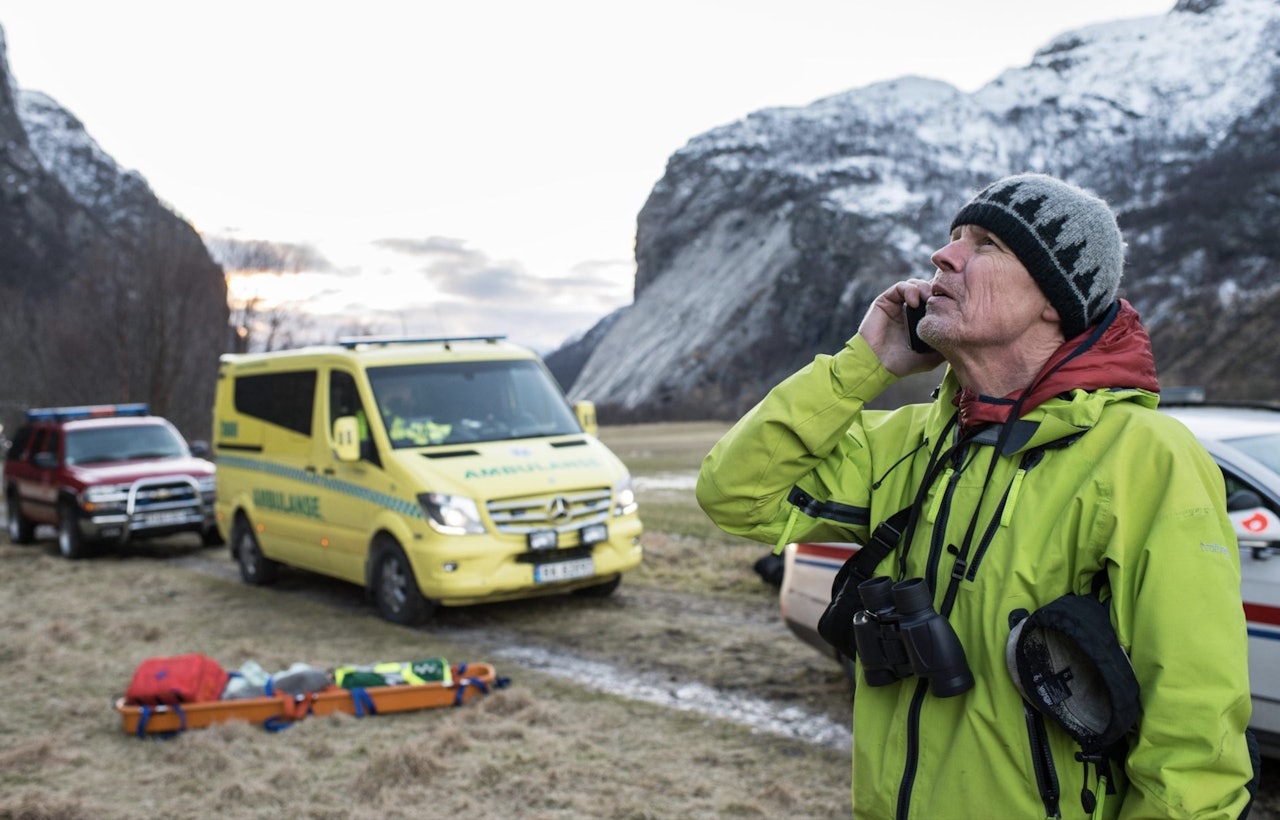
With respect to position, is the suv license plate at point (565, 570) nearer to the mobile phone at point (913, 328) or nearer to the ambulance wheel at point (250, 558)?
the ambulance wheel at point (250, 558)

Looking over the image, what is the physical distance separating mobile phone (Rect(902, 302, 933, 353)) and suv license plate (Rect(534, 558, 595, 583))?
6418 mm

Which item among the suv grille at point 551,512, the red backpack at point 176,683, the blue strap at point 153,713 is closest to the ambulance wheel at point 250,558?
the suv grille at point 551,512

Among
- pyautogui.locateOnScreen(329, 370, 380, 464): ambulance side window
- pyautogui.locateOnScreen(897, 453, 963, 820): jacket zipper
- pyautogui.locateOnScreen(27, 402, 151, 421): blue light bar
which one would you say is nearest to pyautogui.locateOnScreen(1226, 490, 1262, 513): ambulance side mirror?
pyautogui.locateOnScreen(897, 453, 963, 820): jacket zipper

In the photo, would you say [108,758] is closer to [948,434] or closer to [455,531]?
[455,531]

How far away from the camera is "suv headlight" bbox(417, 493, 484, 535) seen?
328 inches

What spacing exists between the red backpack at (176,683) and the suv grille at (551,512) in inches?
98.9

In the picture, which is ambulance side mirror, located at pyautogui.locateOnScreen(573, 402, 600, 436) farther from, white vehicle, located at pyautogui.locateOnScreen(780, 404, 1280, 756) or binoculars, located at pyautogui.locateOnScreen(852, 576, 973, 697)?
binoculars, located at pyautogui.locateOnScreen(852, 576, 973, 697)

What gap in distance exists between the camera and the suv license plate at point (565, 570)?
27.9 ft

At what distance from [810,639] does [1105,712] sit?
4.38 meters

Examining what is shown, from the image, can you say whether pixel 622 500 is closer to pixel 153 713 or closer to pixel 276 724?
pixel 276 724

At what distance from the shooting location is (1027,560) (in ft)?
6.50

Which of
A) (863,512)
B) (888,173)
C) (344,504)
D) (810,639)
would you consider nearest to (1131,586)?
(863,512)

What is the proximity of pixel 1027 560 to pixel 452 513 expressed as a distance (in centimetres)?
672

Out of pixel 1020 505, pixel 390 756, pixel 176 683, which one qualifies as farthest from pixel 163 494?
pixel 1020 505
